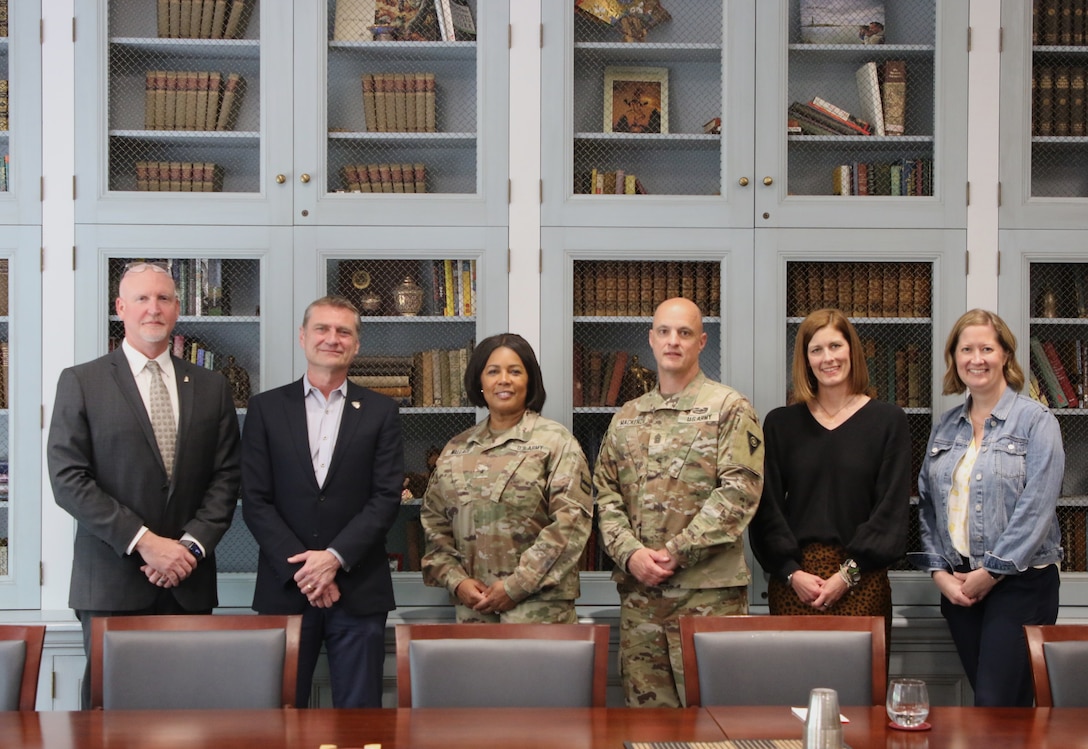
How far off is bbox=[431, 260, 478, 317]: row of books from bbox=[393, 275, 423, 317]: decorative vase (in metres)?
0.07

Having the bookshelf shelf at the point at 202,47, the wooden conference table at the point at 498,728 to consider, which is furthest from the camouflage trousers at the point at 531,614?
the bookshelf shelf at the point at 202,47

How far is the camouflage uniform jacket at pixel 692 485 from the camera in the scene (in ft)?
10.2

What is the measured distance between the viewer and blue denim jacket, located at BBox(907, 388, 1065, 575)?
3.03 meters

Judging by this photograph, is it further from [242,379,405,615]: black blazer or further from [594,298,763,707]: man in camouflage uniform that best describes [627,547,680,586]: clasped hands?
[242,379,405,615]: black blazer

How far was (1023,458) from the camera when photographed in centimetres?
310

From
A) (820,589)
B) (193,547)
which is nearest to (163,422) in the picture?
(193,547)

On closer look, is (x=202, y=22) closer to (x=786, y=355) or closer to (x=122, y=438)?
(x=122, y=438)

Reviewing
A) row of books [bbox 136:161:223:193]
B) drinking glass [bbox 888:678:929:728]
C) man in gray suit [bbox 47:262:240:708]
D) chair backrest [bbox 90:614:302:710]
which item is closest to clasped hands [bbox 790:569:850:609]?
drinking glass [bbox 888:678:929:728]

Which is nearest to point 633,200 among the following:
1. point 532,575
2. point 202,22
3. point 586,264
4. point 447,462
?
point 586,264

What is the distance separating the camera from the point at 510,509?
3152mm

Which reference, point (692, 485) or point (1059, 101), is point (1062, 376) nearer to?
point (1059, 101)

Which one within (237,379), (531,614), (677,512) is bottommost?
(531,614)

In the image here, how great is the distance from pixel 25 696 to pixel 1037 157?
3.71 m

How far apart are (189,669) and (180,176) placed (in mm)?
2034
